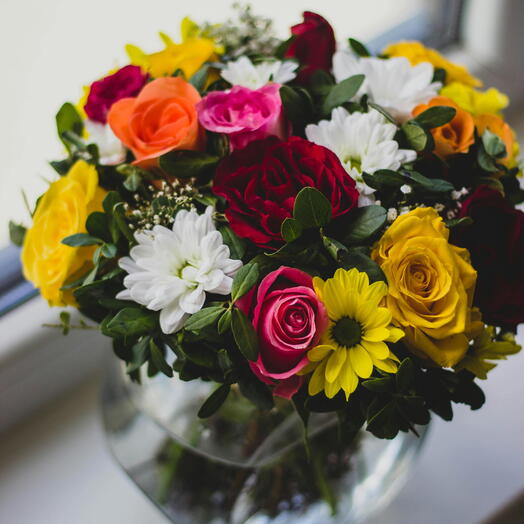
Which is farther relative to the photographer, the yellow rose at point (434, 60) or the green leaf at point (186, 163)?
the yellow rose at point (434, 60)

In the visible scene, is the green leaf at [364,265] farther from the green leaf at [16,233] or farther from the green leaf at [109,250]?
the green leaf at [16,233]

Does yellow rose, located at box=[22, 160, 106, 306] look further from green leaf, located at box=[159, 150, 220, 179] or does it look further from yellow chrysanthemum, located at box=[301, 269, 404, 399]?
yellow chrysanthemum, located at box=[301, 269, 404, 399]

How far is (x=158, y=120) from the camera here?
20.6 inches

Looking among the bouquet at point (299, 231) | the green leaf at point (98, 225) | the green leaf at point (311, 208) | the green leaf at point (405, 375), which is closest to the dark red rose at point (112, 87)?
the bouquet at point (299, 231)

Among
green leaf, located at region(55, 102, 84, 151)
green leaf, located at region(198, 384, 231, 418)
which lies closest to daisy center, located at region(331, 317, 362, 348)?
green leaf, located at region(198, 384, 231, 418)

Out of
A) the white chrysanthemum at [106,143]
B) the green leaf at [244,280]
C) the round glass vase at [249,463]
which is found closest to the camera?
the green leaf at [244,280]

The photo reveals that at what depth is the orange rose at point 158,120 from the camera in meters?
0.51

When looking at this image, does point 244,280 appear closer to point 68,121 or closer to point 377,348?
point 377,348

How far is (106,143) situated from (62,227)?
83 mm

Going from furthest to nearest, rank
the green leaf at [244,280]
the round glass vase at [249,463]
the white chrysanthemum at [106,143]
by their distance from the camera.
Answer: the round glass vase at [249,463], the white chrysanthemum at [106,143], the green leaf at [244,280]

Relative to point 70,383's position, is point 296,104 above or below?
above

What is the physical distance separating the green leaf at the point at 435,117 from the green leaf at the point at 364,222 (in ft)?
0.32

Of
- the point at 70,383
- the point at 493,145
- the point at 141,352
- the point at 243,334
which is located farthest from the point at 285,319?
the point at 70,383

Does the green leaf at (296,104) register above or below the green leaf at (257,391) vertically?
above
